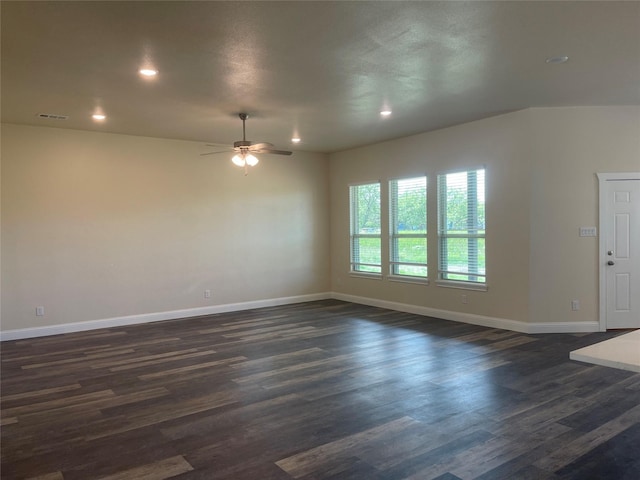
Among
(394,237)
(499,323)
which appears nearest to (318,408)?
(499,323)

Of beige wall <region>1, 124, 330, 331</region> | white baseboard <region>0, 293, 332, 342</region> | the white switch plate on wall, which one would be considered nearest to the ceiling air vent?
beige wall <region>1, 124, 330, 331</region>

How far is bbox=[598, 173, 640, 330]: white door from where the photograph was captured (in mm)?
5734

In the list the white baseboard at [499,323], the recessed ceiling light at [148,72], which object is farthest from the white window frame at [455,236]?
the recessed ceiling light at [148,72]

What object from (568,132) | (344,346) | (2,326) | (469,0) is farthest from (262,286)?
(469,0)

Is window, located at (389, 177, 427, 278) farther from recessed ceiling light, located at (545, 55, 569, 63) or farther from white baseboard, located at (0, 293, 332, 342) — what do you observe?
recessed ceiling light, located at (545, 55, 569, 63)

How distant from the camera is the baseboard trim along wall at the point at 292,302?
5.78 meters

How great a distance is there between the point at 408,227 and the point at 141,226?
165 inches

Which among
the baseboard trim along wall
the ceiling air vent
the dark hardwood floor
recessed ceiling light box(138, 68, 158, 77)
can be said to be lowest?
the dark hardwood floor

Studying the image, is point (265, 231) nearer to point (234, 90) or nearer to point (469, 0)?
point (234, 90)

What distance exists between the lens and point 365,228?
8406 mm

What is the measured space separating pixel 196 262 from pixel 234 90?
356 centimetres

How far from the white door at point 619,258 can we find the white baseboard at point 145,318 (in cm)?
484

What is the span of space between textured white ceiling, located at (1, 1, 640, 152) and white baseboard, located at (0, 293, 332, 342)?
2746mm

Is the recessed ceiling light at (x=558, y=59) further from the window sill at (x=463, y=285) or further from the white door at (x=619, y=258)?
the window sill at (x=463, y=285)
